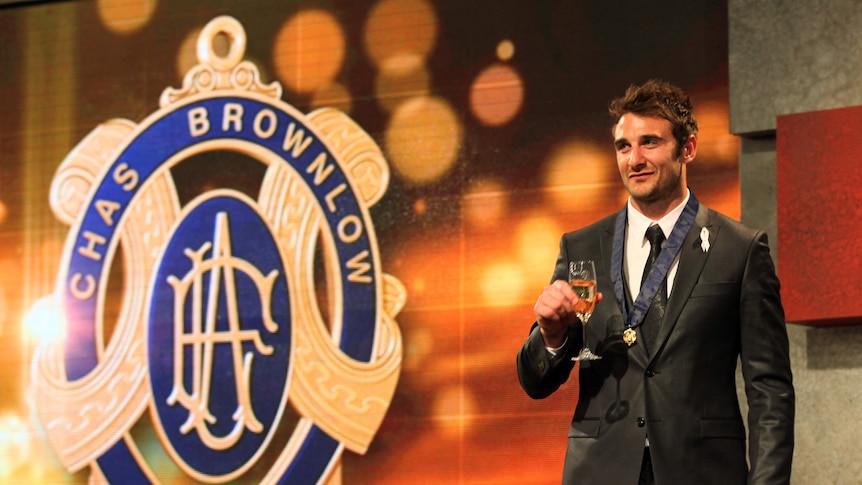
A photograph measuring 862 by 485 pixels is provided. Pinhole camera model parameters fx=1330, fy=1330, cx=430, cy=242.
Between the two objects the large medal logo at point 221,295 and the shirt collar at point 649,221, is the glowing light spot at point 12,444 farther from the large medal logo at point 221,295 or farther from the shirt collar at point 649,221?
the shirt collar at point 649,221

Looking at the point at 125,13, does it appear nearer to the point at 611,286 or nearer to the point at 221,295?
the point at 221,295

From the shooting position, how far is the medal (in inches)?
107

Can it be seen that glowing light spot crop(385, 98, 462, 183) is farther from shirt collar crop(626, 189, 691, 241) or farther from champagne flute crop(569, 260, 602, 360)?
champagne flute crop(569, 260, 602, 360)

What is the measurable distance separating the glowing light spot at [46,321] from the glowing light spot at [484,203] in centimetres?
174

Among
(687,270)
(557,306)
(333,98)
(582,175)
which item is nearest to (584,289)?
(557,306)

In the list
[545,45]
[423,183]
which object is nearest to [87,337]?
[423,183]

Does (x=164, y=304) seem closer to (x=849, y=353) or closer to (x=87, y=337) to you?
(x=87, y=337)

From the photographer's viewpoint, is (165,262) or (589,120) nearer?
(589,120)

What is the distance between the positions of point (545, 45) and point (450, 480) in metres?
1.58

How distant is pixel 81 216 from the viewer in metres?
5.37

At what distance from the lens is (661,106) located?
2.81 m

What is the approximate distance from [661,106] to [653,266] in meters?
0.34

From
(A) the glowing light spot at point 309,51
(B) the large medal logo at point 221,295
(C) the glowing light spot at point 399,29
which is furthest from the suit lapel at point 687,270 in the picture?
(A) the glowing light spot at point 309,51

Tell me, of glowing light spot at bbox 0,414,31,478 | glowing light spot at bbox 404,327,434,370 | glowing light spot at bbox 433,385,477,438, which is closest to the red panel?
glowing light spot at bbox 433,385,477,438
